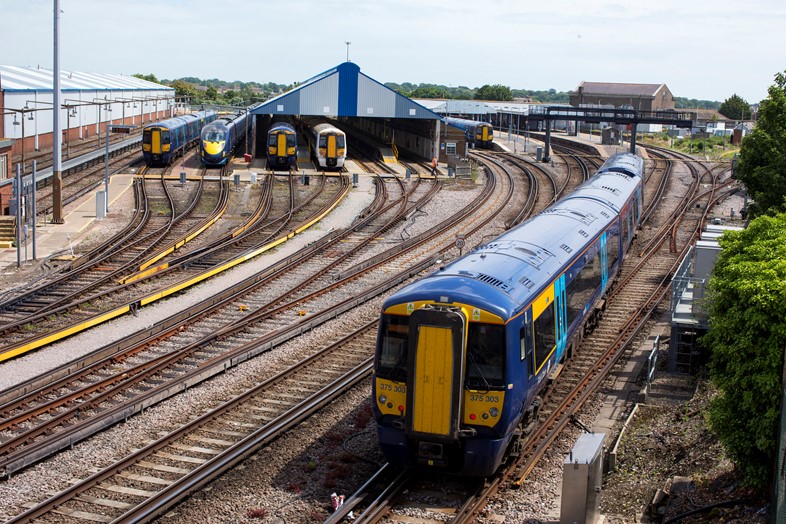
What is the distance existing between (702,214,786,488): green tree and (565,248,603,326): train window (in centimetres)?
341

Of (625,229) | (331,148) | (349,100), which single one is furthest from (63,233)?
(349,100)

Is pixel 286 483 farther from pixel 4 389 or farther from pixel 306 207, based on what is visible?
pixel 306 207

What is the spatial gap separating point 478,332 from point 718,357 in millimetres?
3193

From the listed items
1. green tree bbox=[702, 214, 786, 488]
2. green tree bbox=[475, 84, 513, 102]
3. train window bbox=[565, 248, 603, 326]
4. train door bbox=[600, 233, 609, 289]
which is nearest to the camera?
green tree bbox=[702, 214, 786, 488]

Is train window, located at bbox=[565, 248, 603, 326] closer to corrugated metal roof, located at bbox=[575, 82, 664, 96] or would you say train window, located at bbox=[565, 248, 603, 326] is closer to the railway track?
the railway track

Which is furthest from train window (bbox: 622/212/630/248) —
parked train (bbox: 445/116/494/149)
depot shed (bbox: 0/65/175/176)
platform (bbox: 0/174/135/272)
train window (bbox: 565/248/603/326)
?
parked train (bbox: 445/116/494/149)

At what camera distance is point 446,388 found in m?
10.4

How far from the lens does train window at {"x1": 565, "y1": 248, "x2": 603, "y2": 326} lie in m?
14.5

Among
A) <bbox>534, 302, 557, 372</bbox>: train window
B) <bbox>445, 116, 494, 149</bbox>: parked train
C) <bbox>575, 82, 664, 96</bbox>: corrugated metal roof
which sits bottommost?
<bbox>534, 302, 557, 372</bbox>: train window

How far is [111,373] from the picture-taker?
50.7 feet

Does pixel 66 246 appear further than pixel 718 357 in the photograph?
Yes

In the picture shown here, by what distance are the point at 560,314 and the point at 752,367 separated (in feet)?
12.3

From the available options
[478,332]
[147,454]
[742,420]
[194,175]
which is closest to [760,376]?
[742,420]

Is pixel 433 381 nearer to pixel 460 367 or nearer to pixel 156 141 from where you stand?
pixel 460 367
